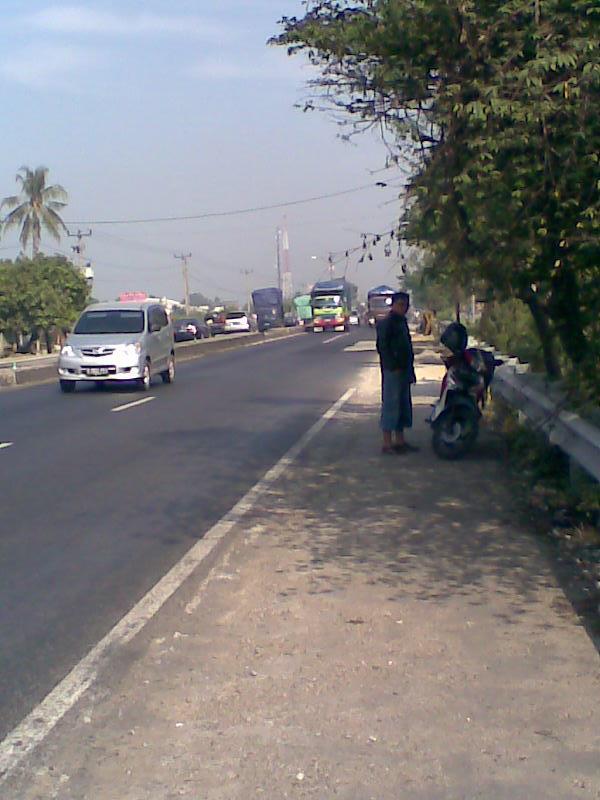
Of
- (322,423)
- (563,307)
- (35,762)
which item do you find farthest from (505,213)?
(322,423)

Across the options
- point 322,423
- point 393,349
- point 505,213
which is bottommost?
point 322,423

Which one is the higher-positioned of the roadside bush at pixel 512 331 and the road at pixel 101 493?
the roadside bush at pixel 512 331

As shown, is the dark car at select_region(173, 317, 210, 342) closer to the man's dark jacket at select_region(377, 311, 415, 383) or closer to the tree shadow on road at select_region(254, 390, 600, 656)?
the man's dark jacket at select_region(377, 311, 415, 383)

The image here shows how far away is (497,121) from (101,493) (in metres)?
5.18

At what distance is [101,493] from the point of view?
35.5 feet

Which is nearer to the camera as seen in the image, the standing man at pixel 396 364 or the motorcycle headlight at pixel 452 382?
the motorcycle headlight at pixel 452 382

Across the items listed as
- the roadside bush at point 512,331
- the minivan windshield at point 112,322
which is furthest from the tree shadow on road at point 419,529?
the minivan windshield at point 112,322

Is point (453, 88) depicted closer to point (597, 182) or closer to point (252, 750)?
point (597, 182)

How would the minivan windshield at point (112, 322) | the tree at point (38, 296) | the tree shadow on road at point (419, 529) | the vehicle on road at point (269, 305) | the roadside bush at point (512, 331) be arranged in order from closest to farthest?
the tree shadow on road at point (419, 529), the roadside bush at point (512, 331), the minivan windshield at point (112, 322), the tree at point (38, 296), the vehicle on road at point (269, 305)

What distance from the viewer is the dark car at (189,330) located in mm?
61938

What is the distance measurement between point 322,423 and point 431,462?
4925 mm

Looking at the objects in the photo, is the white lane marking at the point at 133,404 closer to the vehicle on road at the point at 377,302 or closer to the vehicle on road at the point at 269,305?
the vehicle on road at the point at 377,302

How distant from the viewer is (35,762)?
4492mm

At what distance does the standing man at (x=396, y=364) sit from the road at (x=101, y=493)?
1.58 meters
